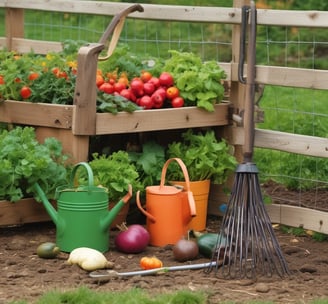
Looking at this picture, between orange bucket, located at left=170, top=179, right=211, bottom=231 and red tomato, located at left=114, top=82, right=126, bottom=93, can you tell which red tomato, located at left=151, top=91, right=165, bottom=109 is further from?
orange bucket, located at left=170, top=179, right=211, bottom=231

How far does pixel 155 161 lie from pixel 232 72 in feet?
2.79

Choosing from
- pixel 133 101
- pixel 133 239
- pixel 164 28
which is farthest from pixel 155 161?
pixel 164 28

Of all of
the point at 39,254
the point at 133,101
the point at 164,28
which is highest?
the point at 164,28

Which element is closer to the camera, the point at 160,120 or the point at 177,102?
the point at 160,120

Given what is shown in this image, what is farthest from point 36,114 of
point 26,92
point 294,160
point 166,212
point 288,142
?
point 294,160

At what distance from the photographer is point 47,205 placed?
18.5 ft

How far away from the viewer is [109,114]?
5.94m

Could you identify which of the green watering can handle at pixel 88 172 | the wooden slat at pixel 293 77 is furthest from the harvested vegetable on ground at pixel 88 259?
the wooden slat at pixel 293 77

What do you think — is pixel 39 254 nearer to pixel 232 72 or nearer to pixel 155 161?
pixel 155 161

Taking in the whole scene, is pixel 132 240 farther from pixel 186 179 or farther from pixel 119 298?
pixel 119 298

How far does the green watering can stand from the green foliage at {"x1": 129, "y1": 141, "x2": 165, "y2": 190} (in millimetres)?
642

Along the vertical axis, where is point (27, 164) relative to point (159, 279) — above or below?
above

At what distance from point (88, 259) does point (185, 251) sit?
60cm

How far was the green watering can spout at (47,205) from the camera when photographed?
5578 millimetres
